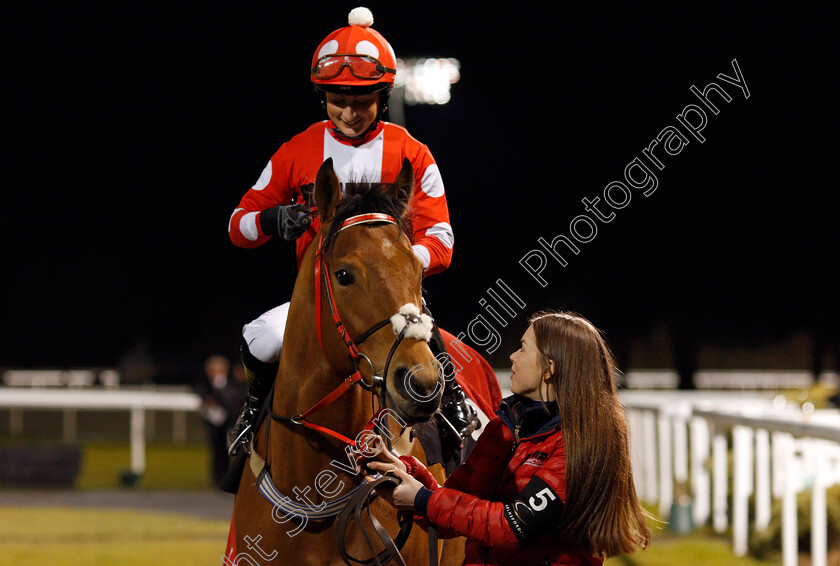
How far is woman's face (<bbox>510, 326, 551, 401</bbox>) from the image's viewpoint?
2045 millimetres

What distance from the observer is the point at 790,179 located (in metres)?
16.4

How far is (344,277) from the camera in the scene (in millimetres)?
2396

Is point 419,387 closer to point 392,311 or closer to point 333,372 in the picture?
point 392,311

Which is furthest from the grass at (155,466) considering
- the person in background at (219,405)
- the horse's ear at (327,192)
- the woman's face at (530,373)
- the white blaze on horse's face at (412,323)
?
the woman's face at (530,373)

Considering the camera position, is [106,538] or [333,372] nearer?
[333,372]

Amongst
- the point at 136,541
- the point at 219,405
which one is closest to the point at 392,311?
the point at 136,541

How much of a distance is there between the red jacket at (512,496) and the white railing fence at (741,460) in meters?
1.56

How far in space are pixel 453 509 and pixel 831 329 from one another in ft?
58.7

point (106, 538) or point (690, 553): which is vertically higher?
point (690, 553)

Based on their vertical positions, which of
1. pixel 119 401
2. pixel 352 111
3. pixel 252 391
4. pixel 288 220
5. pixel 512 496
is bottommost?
pixel 119 401

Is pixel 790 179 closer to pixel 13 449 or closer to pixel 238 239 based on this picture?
pixel 13 449

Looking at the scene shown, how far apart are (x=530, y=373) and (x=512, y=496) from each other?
29cm

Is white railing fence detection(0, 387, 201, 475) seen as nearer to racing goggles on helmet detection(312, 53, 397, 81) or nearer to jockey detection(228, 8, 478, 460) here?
jockey detection(228, 8, 478, 460)

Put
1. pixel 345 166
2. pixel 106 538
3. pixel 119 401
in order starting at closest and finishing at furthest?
pixel 345 166, pixel 106 538, pixel 119 401
